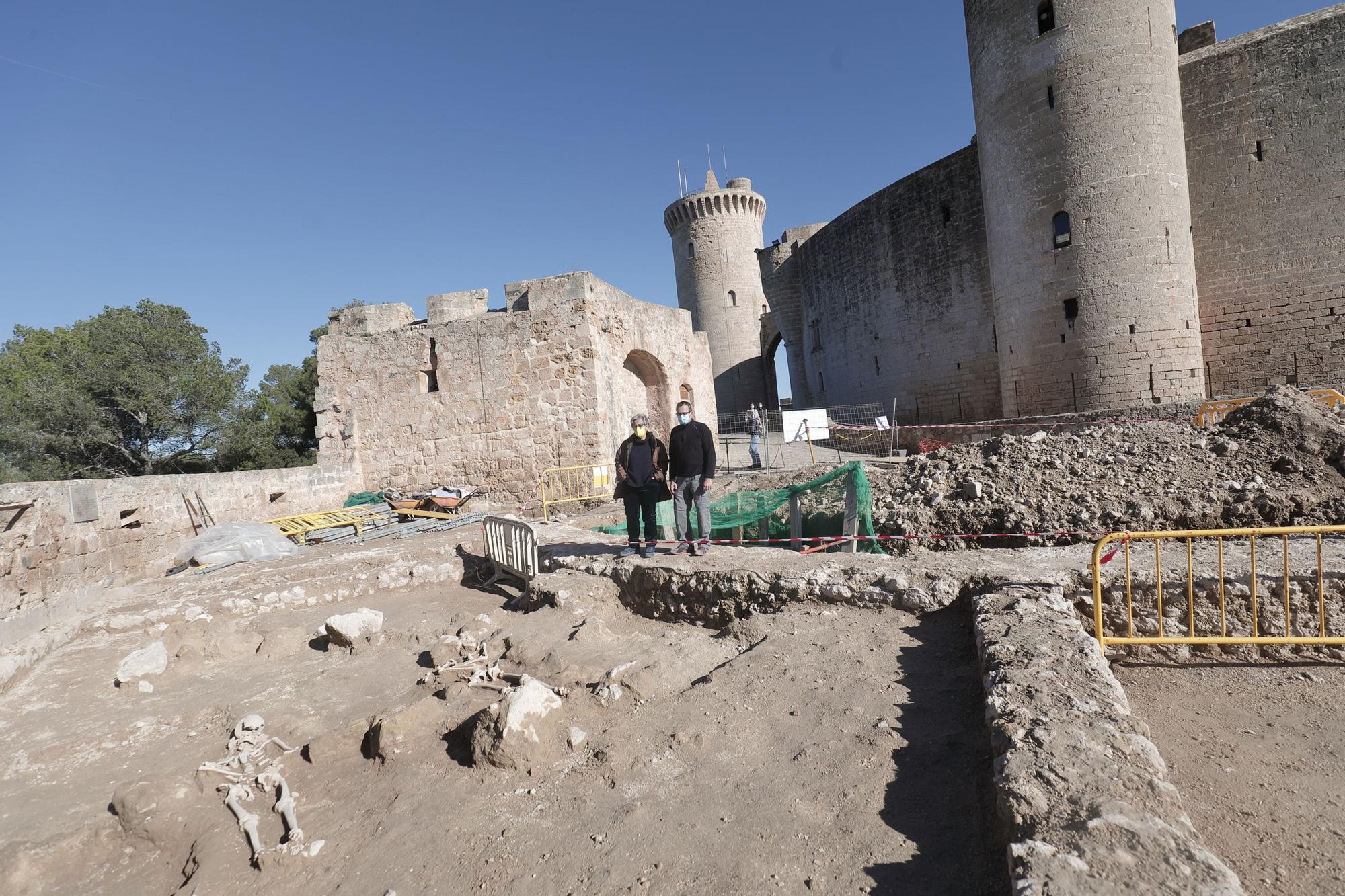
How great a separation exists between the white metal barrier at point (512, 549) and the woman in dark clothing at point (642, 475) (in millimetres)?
961

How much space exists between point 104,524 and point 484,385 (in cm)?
562

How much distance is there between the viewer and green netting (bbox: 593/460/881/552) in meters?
6.99

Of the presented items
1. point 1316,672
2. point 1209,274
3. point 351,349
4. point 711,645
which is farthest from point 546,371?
point 1209,274

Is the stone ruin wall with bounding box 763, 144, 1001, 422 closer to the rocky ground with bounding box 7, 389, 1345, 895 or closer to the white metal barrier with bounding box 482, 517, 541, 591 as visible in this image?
the rocky ground with bounding box 7, 389, 1345, 895

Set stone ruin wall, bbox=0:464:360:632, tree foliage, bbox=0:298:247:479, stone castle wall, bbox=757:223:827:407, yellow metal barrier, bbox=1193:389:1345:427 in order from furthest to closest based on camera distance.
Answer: stone castle wall, bbox=757:223:827:407
tree foliage, bbox=0:298:247:479
yellow metal barrier, bbox=1193:389:1345:427
stone ruin wall, bbox=0:464:360:632

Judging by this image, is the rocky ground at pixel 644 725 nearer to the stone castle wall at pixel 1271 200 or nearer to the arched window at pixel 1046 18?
the stone castle wall at pixel 1271 200

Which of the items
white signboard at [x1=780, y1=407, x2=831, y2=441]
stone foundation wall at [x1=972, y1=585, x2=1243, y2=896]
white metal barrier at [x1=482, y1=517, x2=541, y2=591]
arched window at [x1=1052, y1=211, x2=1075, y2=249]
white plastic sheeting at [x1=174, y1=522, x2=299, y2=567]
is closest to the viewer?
stone foundation wall at [x1=972, y1=585, x2=1243, y2=896]

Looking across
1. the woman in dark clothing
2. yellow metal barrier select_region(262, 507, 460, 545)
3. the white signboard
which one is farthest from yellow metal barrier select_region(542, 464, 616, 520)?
the white signboard

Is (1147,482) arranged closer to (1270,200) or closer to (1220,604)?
(1220,604)

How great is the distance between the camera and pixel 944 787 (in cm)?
277

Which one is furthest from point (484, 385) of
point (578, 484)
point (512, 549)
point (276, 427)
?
point (276, 427)

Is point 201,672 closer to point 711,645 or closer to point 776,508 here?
point 711,645

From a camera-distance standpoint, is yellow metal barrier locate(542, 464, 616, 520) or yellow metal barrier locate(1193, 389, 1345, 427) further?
yellow metal barrier locate(542, 464, 616, 520)

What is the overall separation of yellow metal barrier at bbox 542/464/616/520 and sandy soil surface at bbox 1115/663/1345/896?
27.4 feet
